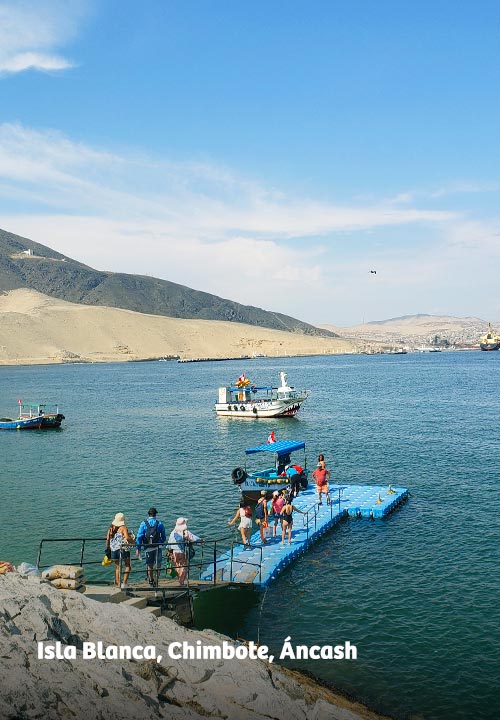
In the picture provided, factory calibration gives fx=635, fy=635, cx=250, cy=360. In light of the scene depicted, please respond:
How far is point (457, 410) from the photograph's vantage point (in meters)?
68.4

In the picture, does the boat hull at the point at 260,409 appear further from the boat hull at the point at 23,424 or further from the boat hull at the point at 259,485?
the boat hull at the point at 259,485

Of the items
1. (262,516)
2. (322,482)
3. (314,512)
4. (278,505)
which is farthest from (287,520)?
(322,482)

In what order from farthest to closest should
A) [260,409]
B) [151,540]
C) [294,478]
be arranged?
[260,409] < [294,478] < [151,540]

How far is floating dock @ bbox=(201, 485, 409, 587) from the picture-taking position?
2022 cm

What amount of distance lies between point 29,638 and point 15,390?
4398 inches

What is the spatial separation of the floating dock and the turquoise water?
479mm

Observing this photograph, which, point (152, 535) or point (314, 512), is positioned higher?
point (152, 535)

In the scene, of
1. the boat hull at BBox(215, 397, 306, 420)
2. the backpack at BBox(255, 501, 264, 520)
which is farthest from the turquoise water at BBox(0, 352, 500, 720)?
the boat hull at BBox(215, 397, 306, 420)

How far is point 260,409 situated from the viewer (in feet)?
232

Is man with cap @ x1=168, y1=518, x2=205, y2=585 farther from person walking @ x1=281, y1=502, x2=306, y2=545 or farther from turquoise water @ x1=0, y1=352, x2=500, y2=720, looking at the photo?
person walking @ x1=281, y1=502, x2=306, y2=545

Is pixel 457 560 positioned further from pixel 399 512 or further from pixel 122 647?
pixel 122 647

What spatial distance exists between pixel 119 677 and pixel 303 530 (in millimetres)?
15048

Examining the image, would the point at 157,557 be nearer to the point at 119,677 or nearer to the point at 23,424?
the point at 119,677

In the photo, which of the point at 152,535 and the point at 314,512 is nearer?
the point at 152,535
